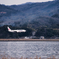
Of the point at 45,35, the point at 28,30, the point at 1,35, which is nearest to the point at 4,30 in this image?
the point at 1,35

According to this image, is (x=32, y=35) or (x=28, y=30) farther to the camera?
(x=28, y=30)

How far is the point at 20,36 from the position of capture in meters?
162

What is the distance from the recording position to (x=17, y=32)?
538ft

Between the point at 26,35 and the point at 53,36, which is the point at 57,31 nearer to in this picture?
the point at 53,36

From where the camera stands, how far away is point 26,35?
547ft

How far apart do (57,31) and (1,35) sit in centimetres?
4310

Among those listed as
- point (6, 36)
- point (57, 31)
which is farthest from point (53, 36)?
point (6, 36)

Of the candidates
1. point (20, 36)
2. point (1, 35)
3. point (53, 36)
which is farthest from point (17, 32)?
point (53, 36)

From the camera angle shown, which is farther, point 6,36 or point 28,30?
point 28,30

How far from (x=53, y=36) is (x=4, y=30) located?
3925 cm

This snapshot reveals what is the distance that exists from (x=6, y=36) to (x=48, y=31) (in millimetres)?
33024

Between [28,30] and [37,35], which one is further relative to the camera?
[28,30]

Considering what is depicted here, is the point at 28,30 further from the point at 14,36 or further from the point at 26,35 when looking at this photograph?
the point at 14,36

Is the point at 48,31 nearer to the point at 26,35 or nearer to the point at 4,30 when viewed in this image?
the point at 26,35
